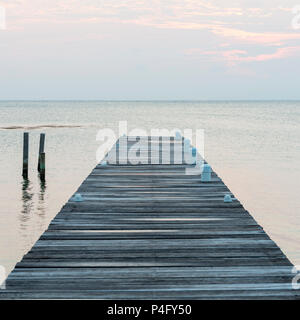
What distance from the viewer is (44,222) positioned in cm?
1697

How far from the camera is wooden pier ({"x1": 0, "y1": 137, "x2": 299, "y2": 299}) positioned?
6.67 meters

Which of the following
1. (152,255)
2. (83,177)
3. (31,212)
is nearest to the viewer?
(152,255)

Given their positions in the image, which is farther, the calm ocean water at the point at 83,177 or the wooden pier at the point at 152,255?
the calm ocean water at the point at 83,177

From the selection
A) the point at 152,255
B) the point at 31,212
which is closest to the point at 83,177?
the point at 31,212

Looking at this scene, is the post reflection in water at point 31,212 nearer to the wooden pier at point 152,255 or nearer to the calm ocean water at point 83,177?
the calm ocean water at point 83,177

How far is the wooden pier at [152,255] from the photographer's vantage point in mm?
6668

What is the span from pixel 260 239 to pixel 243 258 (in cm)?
117

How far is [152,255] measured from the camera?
8.12 metres

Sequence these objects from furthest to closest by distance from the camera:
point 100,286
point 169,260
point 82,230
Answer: point 82,230, point 169,260, point 100,286

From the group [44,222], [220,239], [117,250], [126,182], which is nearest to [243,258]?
[220,239]

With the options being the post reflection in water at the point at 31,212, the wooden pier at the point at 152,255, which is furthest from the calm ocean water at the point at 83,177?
the wooden pier at the point at 152,255

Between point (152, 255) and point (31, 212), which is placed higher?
point (152, 255)

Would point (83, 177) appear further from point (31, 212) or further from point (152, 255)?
point (152, 255)
